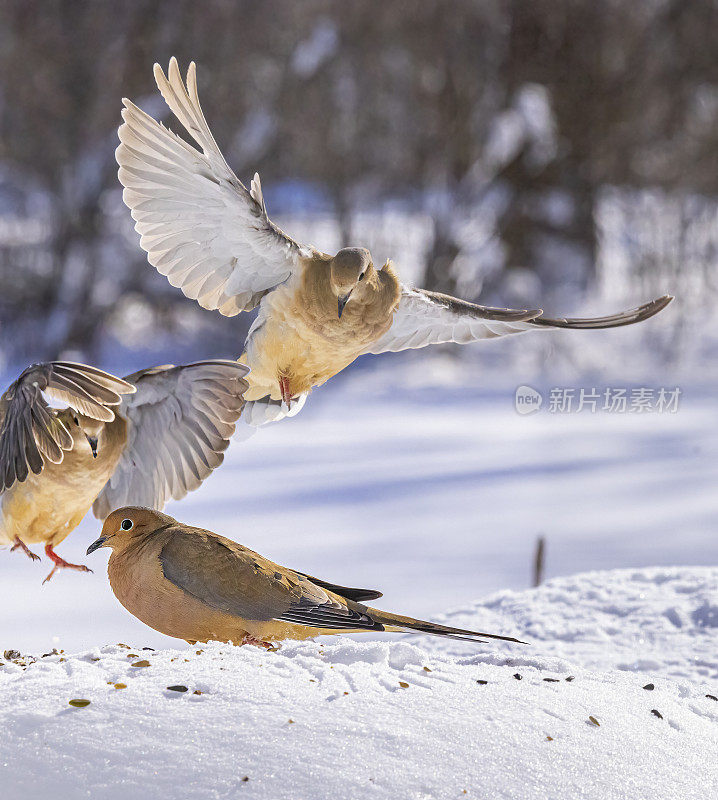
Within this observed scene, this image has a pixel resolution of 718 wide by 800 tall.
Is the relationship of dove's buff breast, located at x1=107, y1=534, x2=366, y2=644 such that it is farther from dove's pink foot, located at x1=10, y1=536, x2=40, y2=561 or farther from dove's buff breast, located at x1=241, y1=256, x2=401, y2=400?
dove's buff breast, located at x1=241, y1=256, x2=401, y2=400

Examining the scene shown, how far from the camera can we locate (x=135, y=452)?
1.61 metres

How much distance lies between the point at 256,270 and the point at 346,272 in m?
0.19

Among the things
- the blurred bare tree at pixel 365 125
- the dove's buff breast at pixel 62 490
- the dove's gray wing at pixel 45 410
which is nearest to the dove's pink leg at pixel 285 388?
the dove's buff breast at pixel 62 490

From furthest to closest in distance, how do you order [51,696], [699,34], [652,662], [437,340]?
1. [699,34]
2. [652,662]
3. [437,340]
4. [51,696]

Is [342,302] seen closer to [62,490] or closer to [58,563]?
[62,490]

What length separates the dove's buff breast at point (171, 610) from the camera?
1.41 m

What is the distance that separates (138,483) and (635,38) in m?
5.13

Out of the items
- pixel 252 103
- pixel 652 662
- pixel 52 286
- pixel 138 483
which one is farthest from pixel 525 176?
pixel 138 483

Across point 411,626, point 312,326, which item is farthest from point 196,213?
point 411,626

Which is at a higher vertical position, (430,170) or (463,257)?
(430,170)

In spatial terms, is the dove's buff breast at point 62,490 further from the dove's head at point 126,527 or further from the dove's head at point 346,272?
the dove's head at point 346,272

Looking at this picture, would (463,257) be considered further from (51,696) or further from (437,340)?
(51,696)

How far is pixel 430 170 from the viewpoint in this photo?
5.66 meters

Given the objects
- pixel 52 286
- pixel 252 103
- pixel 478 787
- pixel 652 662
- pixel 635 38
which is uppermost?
pixel 635 38
